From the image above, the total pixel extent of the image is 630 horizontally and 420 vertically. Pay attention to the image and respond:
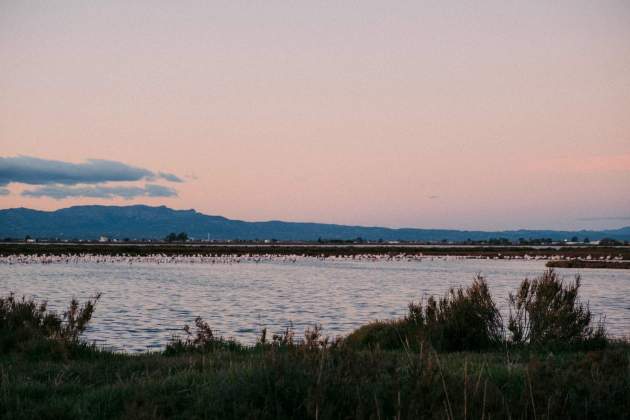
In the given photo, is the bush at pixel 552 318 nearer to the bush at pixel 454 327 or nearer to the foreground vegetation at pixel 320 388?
the bush at pixel 454 327

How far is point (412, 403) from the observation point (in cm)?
760

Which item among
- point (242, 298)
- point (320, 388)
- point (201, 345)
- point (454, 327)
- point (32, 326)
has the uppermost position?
point (320, 388)

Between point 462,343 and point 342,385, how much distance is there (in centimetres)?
835

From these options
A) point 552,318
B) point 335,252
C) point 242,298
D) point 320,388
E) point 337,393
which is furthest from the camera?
point 335,252

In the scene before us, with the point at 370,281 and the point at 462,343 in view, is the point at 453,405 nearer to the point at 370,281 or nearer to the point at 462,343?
the point at 462,343

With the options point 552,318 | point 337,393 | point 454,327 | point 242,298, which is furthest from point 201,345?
point 242,298

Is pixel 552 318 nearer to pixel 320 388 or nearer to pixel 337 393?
pixel 337 393

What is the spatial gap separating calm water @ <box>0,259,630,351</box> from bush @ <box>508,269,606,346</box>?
671cm

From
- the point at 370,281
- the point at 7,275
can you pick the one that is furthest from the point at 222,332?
the point at 7,275

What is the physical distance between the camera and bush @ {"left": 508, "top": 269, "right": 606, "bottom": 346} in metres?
15.4

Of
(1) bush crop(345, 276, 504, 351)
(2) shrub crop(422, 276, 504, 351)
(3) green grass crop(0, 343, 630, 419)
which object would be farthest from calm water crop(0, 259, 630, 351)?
(3) green grass crop(0, 343, 630, 419)

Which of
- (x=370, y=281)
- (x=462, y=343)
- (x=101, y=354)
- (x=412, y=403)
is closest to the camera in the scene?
(x=412, y=403)

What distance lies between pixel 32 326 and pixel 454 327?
9393mm

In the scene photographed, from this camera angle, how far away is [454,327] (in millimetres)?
15883
